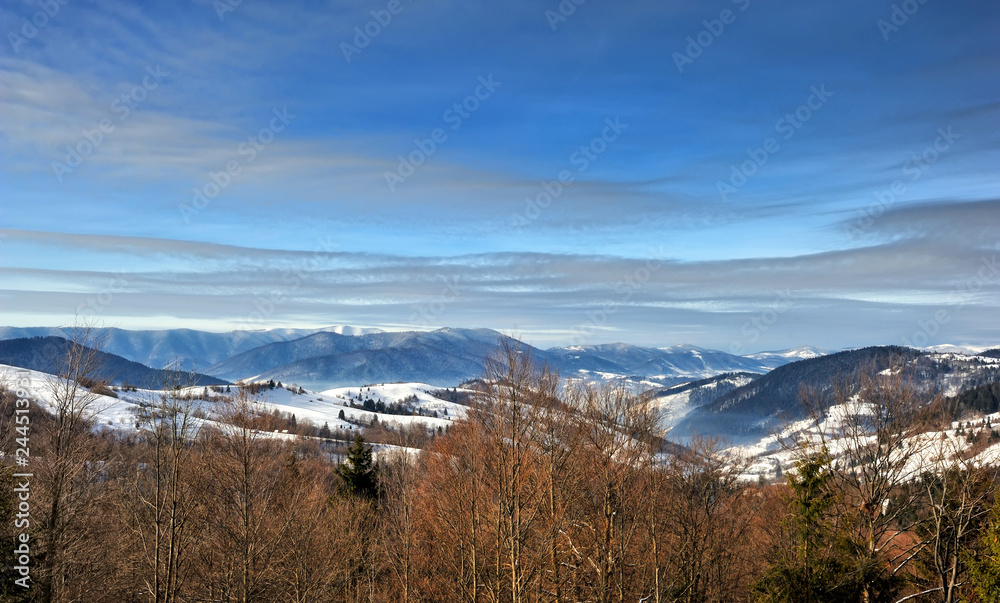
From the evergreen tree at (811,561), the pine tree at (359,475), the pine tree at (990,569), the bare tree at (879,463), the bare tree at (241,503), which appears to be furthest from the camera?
the pine tree at (359,475)

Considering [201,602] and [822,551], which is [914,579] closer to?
[822,551]

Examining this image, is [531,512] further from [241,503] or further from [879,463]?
[879,463]

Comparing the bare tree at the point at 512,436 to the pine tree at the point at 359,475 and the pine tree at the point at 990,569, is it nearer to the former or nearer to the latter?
the pine tree at the point at 990,569

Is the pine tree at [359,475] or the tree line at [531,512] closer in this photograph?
the tree line at [531,512]

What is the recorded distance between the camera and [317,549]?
123 ft

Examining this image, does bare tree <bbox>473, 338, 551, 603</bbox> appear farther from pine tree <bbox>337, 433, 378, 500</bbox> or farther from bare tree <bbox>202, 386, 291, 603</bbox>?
pine tree <bbox>337, 433, 378, 500</bbox>

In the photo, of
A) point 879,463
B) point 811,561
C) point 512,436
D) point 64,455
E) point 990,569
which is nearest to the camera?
point 64,455

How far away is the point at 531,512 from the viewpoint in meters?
A: 23.5

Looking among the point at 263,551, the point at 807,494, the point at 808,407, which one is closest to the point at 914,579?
the point at 807,494

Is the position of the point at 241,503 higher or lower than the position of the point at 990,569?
higher

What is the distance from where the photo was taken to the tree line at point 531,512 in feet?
72.0

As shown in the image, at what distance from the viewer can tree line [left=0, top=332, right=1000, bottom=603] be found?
21938 millimetres

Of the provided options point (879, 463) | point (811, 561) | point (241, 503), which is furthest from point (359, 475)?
point (879, 463)

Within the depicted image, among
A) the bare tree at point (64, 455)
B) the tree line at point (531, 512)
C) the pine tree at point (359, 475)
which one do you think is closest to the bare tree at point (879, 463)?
the tree line at point (531, 512)
